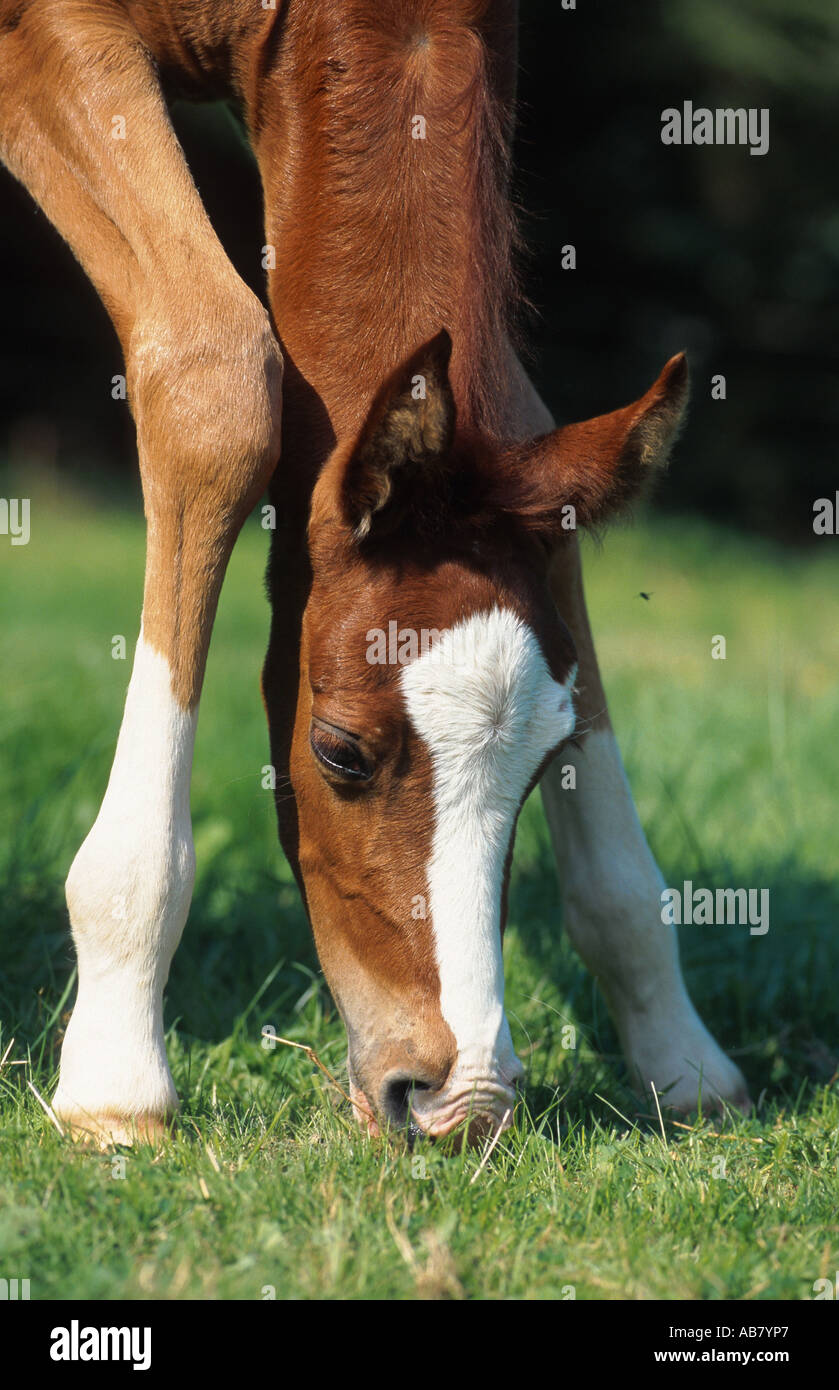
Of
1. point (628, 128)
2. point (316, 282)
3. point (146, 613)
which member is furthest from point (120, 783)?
point (628, 128)

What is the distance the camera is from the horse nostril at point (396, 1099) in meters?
2.86

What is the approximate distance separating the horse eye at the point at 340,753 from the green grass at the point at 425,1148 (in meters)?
0.75

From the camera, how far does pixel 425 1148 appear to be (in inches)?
110

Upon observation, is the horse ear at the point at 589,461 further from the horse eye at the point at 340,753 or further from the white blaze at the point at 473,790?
the horse eye at the point at 340,753

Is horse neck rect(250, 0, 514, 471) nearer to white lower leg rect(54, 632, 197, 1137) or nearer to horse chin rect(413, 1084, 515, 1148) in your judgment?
white lower leg rect(54, 632, 197, 1137)

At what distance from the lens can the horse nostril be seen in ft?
9.39

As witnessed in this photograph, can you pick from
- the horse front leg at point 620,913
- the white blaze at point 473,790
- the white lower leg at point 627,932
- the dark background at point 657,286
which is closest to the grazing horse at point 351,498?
the white blaze at point 473,790

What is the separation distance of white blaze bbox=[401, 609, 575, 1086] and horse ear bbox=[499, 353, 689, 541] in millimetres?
280

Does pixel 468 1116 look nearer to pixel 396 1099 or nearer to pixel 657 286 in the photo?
pixel 396 1099

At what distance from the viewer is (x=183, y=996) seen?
4.00m

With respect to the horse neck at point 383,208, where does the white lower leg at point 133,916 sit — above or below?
below

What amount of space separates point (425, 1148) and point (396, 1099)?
0.44ft
